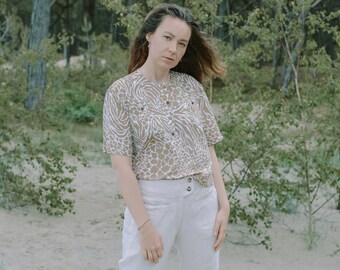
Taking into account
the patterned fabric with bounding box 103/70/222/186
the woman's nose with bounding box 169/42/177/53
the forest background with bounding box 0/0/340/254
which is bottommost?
the forest background with bounding box 0/0/340/254

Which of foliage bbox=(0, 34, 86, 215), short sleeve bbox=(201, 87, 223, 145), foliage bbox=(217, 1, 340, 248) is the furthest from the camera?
foliage bbox=(0, 34, 86, 215)

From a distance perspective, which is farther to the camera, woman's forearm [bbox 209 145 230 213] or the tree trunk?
the tree trunk

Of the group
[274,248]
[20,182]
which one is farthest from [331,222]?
[20,182]

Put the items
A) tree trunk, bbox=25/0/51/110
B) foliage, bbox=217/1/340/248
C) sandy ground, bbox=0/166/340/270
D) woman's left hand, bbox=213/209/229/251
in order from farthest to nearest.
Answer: tree trunk, bbox=25/0/51/110 → foliage, bbox=217/1/340/248 → sandy ground, bbox=0/166/340/270 → woman's left hand, bbox=213/209/229/251

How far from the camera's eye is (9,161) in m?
6.42

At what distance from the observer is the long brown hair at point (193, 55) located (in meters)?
2.78

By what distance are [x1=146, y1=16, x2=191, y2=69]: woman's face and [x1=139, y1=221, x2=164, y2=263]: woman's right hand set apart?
60cm

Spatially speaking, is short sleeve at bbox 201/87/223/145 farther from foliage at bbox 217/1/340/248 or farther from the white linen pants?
foliage at bbox 217/1/340/248

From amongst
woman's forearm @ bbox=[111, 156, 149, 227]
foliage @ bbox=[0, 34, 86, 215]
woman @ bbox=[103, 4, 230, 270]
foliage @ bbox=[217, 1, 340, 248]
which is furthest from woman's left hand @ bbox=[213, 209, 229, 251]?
foliage @ bbox=[0, 34, 86, 215]

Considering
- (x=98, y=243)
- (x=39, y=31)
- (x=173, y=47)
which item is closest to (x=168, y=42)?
(x=173, y=47)

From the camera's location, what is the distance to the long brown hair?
278cm

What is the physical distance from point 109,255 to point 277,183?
1.42 m

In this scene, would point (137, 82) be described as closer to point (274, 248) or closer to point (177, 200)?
point (177, 200)

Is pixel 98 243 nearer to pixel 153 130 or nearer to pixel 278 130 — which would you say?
pixel 278 130
